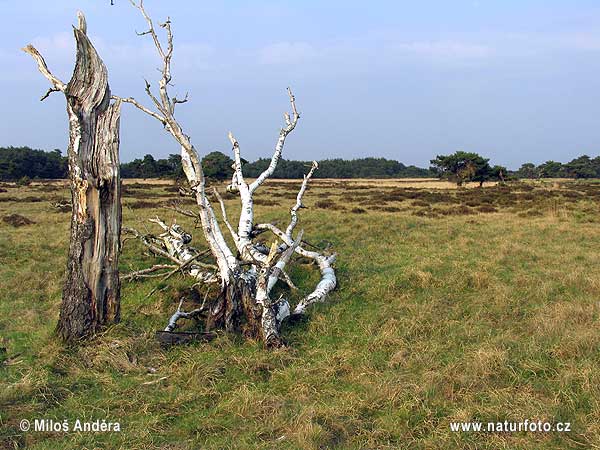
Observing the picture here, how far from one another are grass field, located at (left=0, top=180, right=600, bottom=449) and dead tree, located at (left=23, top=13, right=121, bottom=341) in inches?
19.2

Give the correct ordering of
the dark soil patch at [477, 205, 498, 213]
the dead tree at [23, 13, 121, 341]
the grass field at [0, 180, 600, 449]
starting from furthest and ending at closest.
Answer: the dark soil patch at [477, 205, 498, 213] < the dead tree at [23, 13, 121, 341] < the grass field at [0, 180, 600, 449]

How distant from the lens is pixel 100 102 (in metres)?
6.56

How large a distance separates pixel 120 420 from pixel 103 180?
3.18 m

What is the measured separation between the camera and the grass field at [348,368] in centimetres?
430

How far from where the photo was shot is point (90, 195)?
6.44 meters

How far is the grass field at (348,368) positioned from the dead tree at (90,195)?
49cm

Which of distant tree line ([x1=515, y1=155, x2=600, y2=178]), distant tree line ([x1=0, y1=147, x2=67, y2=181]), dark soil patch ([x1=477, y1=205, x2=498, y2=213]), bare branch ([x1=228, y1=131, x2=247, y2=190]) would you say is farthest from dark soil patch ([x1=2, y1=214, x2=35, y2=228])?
distant tree line ([x1=515, y1=155, x2=600, y2=178])

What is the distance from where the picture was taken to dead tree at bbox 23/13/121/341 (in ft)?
20.7

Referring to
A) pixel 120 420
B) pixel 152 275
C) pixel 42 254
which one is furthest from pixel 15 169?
pixel 120 420

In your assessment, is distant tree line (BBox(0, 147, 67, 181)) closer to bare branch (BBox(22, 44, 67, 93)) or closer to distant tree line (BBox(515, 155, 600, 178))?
bare branch (BBox(22, 44, 67, 93))

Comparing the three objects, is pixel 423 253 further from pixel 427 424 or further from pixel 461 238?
pixel 427 424

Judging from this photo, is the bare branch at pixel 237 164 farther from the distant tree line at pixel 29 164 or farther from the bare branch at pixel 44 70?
the distant tree line at pixel 29 164

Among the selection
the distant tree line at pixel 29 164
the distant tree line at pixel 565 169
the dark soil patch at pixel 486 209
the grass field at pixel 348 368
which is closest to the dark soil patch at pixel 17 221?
the grass field at pixel 348 368

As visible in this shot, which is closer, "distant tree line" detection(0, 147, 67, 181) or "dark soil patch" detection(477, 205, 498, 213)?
"dark soil patch" detection(477, 205, 498, 213)
